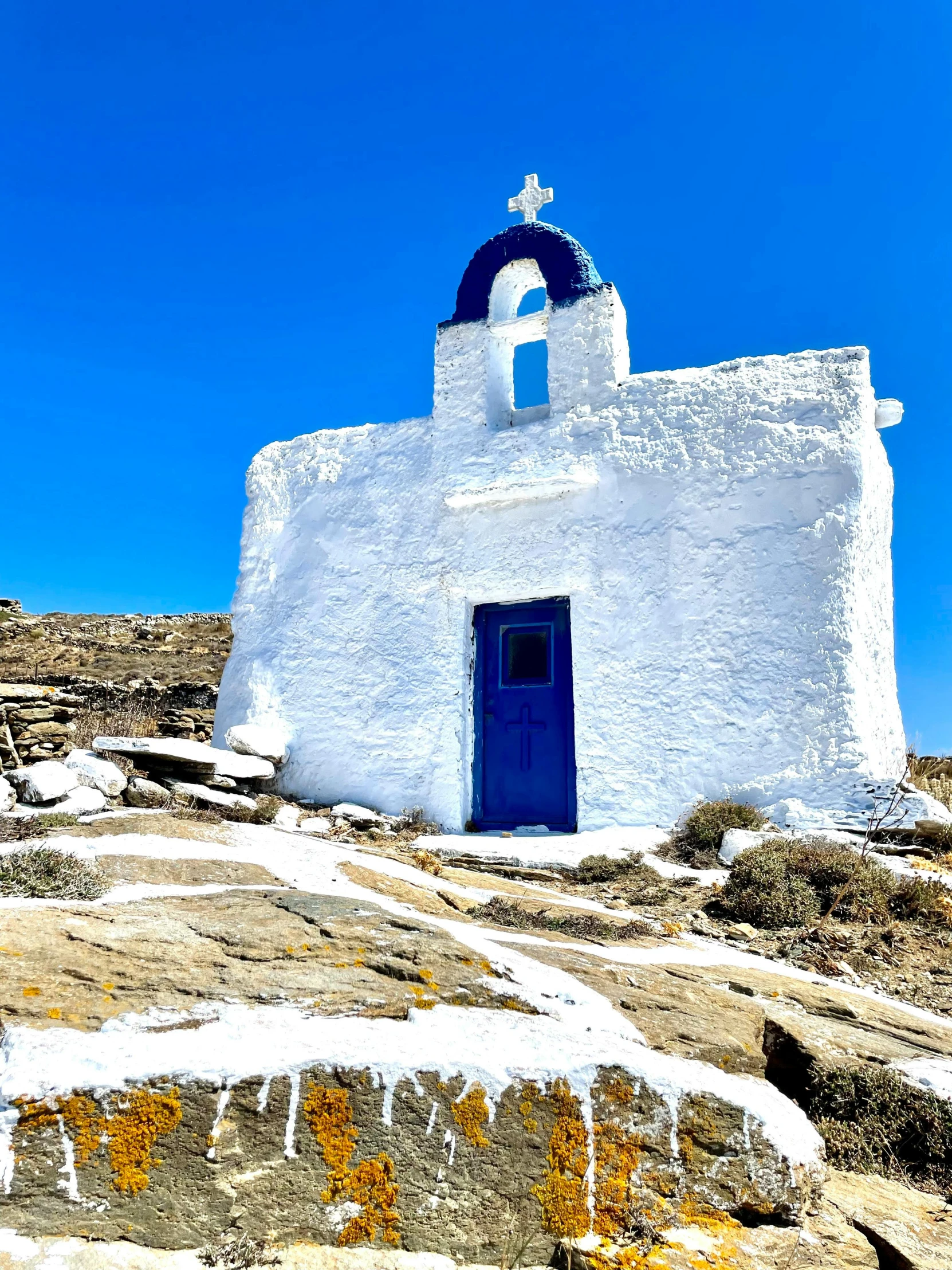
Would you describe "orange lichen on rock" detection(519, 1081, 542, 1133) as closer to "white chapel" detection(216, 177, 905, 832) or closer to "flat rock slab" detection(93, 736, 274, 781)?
"white chapel" detection(216, 177, 905, 832)

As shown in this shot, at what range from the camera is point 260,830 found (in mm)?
5160

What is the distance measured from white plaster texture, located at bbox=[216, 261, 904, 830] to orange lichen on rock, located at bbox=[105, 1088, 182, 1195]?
6.20 m

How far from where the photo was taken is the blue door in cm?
834

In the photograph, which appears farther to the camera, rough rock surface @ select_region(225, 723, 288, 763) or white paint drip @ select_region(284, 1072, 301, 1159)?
rough rock surface @ select_region(225, 723, 288, 763)

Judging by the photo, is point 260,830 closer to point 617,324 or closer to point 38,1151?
point 38,1151

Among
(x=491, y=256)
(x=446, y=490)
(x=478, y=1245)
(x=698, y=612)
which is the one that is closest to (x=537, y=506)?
(x=446, y=490)

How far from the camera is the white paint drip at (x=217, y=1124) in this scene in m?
1.91

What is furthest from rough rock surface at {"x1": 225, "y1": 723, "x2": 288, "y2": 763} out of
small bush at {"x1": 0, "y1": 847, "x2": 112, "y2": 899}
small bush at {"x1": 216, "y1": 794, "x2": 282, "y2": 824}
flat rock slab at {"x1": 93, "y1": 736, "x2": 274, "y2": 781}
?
small bush at {"x1": 0, "y1": 847, "x2": 112, "y2": 899}

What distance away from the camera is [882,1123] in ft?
8.96

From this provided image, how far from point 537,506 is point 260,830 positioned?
15.5 ft

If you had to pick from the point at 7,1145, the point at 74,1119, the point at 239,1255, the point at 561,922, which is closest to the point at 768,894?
the point at 561,922

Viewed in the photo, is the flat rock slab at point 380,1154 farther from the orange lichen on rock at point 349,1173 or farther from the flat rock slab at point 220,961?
the flat rock slab at point 220,961

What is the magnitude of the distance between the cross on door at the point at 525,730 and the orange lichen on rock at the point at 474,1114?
20.7ft

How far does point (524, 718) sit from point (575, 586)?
4.57 ft
